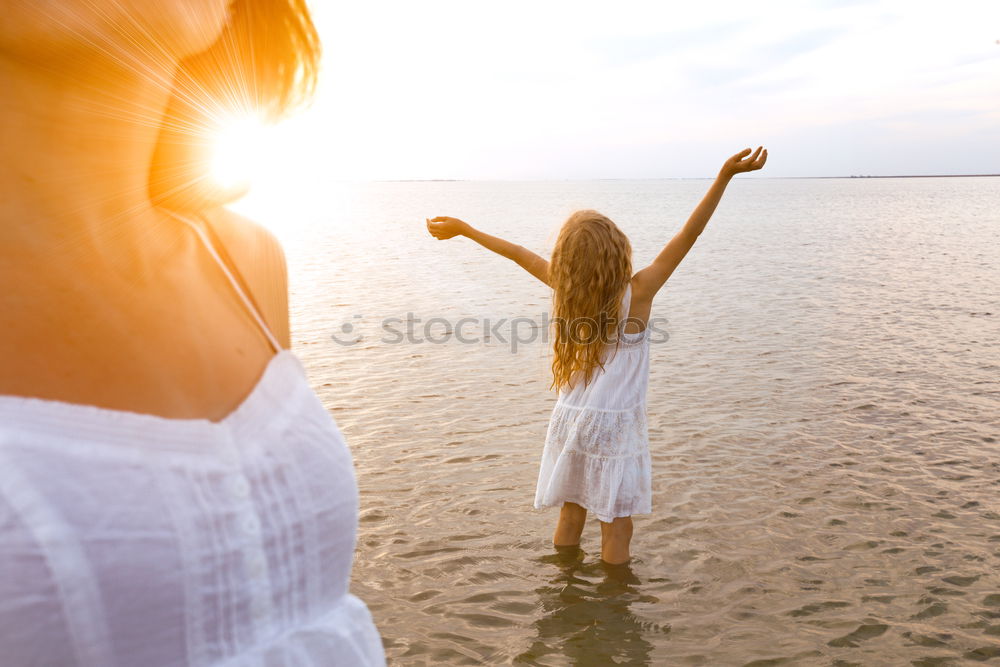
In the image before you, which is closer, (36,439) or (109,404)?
(36,439)

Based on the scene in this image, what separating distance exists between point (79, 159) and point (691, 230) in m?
4.09

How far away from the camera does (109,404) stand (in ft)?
3.03

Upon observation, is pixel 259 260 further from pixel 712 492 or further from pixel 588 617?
pixel 712 492

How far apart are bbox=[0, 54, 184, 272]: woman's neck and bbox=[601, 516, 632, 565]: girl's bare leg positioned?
179 inches

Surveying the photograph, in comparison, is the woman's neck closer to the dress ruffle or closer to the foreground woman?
the foreground woman

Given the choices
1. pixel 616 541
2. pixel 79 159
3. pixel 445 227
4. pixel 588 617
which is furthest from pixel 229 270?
pixel 616 541

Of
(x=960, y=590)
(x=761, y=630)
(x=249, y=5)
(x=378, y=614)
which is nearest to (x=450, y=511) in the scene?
(x=378, y=614)

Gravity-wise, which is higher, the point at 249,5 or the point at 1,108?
the point at 249,5

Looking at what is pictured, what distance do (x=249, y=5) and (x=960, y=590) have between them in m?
5.55

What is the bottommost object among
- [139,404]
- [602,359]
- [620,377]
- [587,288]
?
[620,377]

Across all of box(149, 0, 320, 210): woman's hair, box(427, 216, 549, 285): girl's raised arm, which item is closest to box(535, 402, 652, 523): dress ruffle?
box(427, 216, 549, 285): girl's raised arm

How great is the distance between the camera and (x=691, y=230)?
468 centimetres

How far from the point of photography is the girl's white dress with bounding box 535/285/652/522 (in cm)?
489

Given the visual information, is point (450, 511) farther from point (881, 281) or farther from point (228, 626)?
point (881, 281)
